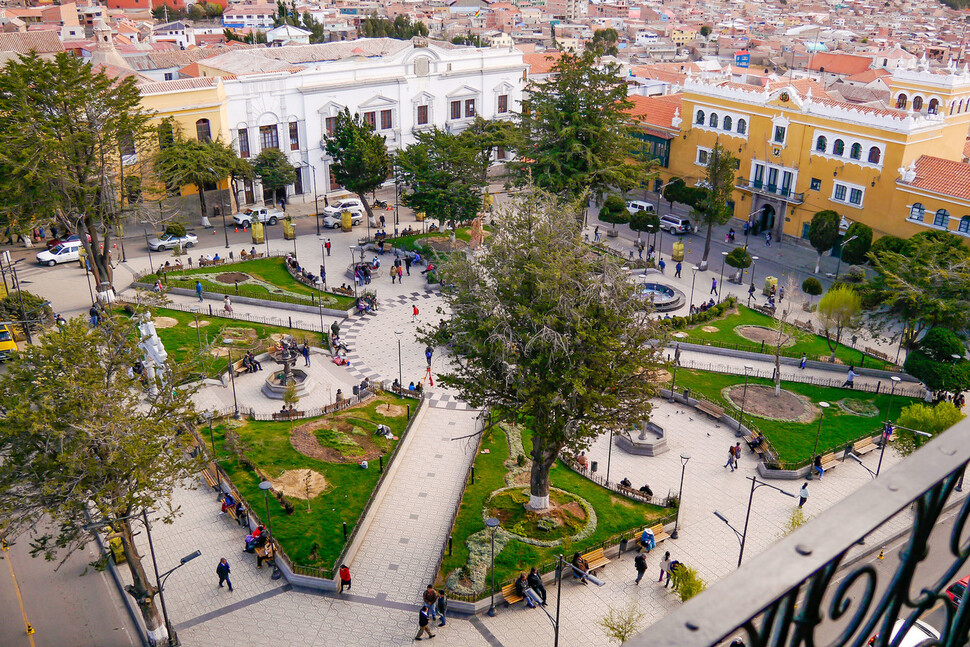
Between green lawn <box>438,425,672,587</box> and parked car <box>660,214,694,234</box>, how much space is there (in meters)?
25.9

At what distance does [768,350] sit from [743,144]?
68.8ft

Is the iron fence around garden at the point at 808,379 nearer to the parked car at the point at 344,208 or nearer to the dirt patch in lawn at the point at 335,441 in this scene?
the dirt patch in lawn at the point at 335,441

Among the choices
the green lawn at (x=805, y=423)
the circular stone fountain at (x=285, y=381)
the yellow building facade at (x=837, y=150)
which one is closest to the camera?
the green lawn at (x=805, y=423)

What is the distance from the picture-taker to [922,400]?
1270 inches

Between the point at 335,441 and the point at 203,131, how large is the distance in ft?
91.7

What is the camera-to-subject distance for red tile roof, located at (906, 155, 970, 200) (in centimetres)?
4150

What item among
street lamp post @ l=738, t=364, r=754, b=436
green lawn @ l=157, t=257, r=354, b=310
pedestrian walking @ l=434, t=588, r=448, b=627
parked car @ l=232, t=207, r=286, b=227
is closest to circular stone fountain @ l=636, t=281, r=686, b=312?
street lamp post @ l=738, t=364, r=754, b=436

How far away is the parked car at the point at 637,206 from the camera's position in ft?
170

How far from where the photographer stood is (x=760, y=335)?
37906mm

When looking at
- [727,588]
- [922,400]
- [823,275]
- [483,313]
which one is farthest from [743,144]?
[727,588]

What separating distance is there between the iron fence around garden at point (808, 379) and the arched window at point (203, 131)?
3083cm

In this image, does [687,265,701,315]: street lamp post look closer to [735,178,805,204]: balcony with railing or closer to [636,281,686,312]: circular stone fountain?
[636,281,686,312]: circular stone fountain

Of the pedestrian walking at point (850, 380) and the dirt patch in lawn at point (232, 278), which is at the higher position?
the dirt patch in lawn at point (232, 278)

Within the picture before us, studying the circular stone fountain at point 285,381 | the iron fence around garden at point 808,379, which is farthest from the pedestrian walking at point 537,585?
the iron fence around garden at point 808,379
